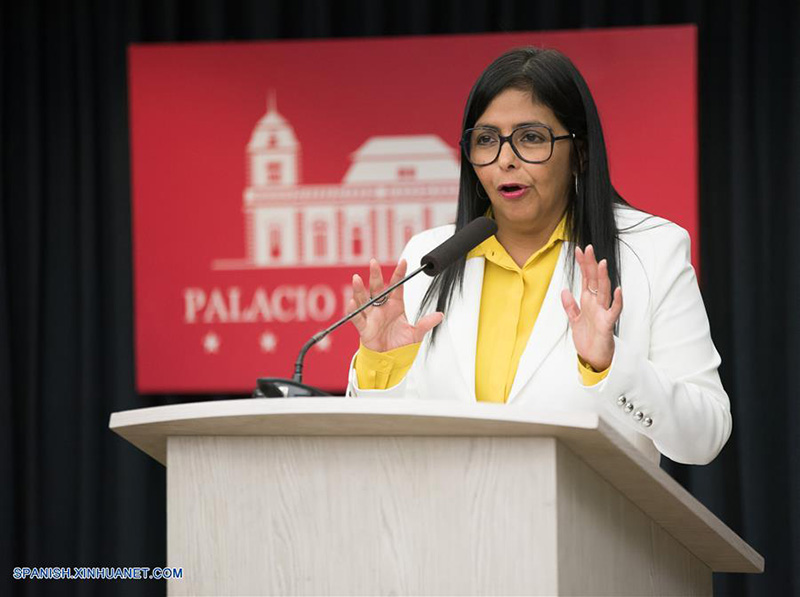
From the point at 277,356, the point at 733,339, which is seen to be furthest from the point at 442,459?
the point at 733,339

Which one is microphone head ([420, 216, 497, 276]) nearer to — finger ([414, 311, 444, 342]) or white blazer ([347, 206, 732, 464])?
finger ([414, 311, 444, 342])

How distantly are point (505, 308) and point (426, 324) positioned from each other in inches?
12.2

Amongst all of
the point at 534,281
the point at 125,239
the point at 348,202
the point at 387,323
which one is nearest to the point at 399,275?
the point at 387,323


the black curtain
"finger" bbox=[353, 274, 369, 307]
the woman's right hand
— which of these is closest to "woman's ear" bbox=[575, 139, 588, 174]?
the woman's right hand

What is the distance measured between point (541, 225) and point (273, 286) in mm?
1893

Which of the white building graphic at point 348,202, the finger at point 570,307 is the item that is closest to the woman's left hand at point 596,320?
the finger at point 570,307

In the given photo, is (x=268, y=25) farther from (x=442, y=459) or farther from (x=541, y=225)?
(x=442, y=459)

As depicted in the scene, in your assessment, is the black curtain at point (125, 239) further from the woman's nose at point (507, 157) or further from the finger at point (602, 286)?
the finger at point (602, 286)

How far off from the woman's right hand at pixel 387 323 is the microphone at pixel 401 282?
7cm

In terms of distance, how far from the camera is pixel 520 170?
196 centimetres

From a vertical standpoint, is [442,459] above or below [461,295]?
below

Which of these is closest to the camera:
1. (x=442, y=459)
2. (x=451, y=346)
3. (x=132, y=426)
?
(x=442, y=459)

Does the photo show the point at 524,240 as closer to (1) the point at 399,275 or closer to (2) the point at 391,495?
(1) the point at 399,275

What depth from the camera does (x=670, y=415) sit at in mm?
1588
